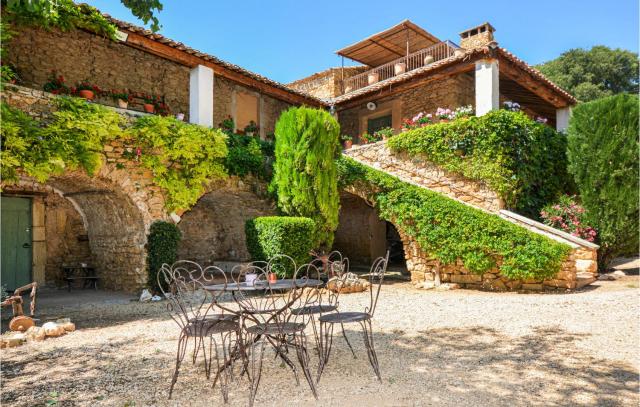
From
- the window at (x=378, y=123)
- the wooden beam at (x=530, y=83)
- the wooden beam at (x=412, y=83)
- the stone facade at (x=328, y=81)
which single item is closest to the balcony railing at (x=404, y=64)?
the stone facade at (x=328, y=81)

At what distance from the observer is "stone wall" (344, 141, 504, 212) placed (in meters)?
9.17

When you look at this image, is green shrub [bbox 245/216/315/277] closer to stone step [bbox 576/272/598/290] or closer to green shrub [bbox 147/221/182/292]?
green shrub [bbox 147/221/182/292]

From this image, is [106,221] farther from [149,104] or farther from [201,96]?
[201,96]

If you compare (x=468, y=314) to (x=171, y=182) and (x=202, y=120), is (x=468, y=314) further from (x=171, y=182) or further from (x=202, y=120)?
(x=202, y=120)

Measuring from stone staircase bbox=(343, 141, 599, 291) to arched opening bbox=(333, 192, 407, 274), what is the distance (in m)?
2.22

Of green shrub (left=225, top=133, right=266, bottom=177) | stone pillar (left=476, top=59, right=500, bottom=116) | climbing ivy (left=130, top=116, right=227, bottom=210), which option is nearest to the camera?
climbing ivy (left=130, top=116, right=227, bottom=210)

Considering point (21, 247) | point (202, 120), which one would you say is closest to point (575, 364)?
point (202, 120)

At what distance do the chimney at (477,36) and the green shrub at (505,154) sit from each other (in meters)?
5.29

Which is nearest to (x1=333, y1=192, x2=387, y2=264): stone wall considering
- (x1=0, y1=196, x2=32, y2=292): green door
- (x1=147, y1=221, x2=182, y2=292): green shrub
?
(x1=147, y1=221, x2=182, y2=292): green shrub

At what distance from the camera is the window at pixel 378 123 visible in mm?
14000

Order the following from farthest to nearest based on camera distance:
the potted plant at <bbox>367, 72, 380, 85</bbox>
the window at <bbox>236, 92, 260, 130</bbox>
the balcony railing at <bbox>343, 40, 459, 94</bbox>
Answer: the potted plant at <bbox>367, 72, 380, 85</bbox> < the balcony railing at <bbox>343, 40, 459, 94</bbox> < the window at <bbox>236, 92, 260, 130</bbox>

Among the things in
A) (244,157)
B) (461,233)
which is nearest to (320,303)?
(461,233)

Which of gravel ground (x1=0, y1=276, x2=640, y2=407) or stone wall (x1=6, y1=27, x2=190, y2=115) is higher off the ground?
stone wall (x1=6, y1=27, x2=190, y2=115)

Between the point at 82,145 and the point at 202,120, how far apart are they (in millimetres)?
2892
